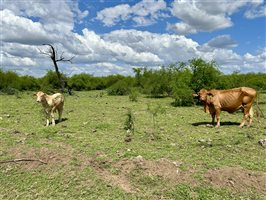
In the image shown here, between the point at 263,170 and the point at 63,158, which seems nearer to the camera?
the point at 263,170

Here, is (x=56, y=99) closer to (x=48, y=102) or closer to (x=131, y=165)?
(x=48, y=102)

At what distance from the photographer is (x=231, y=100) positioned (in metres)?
12.8

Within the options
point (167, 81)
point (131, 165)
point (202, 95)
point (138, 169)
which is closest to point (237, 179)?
point (138, 169)

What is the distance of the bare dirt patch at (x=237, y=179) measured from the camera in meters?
6.30

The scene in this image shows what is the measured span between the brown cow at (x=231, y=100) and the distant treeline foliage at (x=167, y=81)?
30.8 ft

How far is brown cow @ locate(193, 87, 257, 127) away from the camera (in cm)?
1262

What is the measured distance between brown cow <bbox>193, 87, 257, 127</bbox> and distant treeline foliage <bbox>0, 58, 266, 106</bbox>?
370 inches

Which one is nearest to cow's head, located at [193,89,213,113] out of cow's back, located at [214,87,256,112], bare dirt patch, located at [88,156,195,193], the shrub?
cow's back, located at [214,87,256,112]

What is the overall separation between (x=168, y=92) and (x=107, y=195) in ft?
91.4

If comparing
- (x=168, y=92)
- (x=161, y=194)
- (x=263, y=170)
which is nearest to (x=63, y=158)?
(x=161, y=194)

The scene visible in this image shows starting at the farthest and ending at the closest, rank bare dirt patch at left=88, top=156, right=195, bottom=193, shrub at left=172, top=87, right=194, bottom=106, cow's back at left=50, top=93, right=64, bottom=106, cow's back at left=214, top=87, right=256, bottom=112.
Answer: shrub at left=172, top=87, right=194, bottom=106, cow's back at left=50, top=93, right=64, bottom=106, cow's back at left=214, top=87, right=256, bottom=112, bare dirt patch at left=88, top=156, right=195, bottom=193

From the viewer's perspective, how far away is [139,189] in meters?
6.31

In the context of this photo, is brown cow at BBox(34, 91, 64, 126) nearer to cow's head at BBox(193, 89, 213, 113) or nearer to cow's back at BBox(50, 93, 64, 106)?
cow's back at BBox(50, 93, 64, 106)

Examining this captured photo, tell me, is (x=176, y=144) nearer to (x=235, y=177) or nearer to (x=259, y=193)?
(x=235, y=177)
